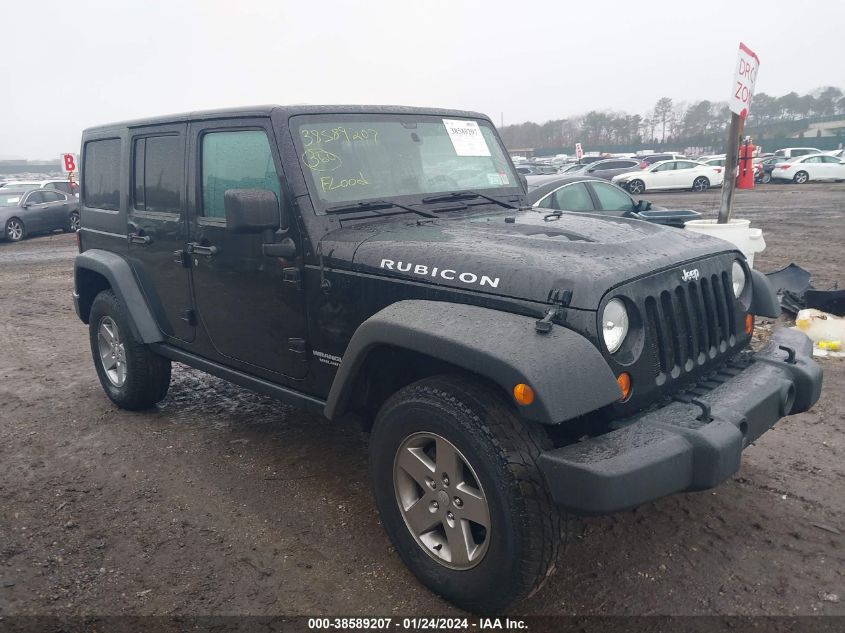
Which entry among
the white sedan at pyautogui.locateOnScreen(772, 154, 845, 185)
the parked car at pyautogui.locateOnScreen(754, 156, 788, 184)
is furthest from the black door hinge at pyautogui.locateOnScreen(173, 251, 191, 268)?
the parked car at pyautogui.locateOnScreen(754, 156, 788, 184)

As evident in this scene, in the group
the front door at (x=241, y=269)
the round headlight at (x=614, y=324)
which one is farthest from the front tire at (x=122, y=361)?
the round headlight at (x=614, y=324)

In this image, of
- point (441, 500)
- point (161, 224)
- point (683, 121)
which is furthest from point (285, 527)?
point (683, 121)

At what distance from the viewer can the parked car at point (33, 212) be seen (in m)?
17.4

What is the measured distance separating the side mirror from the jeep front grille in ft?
5.64

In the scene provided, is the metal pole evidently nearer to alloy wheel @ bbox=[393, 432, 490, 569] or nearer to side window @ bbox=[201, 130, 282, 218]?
side window @ bbox=[201, 130, 282, 218]

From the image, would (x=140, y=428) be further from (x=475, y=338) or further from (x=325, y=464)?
(x=475, y=338)

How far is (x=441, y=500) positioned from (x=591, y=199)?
620 centimetres

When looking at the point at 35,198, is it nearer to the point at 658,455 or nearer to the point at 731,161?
the point at 731,161

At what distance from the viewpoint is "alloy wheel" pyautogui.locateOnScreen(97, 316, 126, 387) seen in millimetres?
4843

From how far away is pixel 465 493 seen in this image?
2559 mm

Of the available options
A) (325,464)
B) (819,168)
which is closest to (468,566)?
(325,464)

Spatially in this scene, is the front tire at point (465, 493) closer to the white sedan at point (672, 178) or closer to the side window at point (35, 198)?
the side window at point (35, 198)

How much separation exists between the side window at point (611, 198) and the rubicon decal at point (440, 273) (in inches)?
230

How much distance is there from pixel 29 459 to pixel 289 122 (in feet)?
9.07
